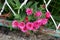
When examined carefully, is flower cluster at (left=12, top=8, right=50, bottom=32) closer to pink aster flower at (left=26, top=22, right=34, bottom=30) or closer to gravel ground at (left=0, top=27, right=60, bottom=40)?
pink aster flower at (left=26, top=22, right=34, bottom=30)

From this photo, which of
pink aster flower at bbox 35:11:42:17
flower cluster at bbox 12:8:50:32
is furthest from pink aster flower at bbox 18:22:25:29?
A: pink aster flower at bbox 35:11:42:17

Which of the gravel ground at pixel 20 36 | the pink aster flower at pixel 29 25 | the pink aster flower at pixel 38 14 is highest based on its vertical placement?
the pink aster flower at pixel 38 14

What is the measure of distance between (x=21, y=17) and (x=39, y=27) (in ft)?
0.70

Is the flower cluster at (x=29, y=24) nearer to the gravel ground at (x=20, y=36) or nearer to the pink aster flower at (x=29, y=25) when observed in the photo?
the pink aster flower at (x=29, y=25)

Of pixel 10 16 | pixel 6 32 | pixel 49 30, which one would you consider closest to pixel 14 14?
pixel 10 16

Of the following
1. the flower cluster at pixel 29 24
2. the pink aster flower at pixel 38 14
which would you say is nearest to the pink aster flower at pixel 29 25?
the flower cluster at pixel 29 24

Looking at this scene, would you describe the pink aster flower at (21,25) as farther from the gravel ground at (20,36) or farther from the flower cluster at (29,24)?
the gravel ground at (20,36)

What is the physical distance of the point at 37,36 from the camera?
2.25 m

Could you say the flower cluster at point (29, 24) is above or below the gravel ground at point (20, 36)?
above

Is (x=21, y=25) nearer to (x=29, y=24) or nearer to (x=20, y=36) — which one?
(x=29, y=24)

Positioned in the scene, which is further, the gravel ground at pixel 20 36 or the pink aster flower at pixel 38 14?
the gravel ground at pixel 20 36

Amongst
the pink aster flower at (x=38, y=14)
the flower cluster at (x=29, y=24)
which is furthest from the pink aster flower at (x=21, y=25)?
the pink aster flower at (x=38, y=14)

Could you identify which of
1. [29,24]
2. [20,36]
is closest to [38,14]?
[29,24]

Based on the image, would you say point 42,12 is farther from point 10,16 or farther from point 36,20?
point 10,16
